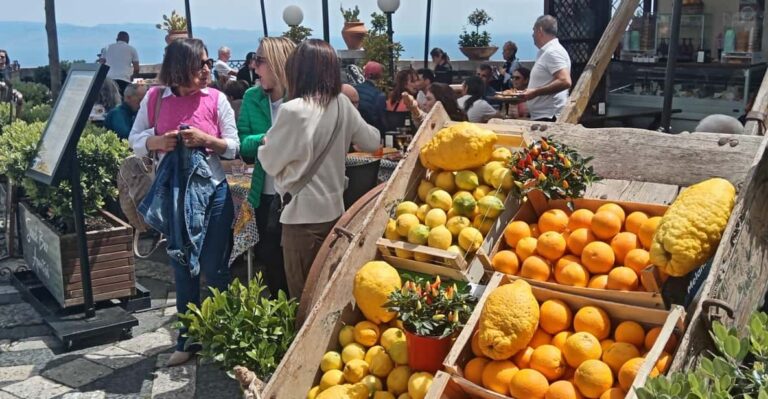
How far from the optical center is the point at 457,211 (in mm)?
2979

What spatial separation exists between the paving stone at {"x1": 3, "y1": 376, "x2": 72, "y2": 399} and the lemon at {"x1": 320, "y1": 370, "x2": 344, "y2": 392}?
2.24 meters

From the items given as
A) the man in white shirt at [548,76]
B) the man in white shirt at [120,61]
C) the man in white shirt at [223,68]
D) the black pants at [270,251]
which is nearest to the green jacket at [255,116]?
the black pants at [270,251]

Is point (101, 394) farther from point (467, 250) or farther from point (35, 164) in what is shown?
point (467, 250)

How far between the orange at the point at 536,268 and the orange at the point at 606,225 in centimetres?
21

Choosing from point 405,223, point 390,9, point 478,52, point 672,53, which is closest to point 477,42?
point 478,52

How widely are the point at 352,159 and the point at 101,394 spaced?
2263mm

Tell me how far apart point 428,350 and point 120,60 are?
11.4m

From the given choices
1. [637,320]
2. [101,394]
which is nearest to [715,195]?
[637,320]

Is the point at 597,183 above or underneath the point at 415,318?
above

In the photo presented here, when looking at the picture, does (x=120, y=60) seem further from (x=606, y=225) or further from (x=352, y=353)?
(x=606, y=225)

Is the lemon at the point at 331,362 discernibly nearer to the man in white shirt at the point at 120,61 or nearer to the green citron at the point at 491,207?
the green citron at the point at 491,207

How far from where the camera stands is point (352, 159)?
5504mm

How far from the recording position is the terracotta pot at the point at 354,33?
14723 mm

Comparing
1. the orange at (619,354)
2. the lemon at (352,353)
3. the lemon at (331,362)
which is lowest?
the lemon at (331,362)
